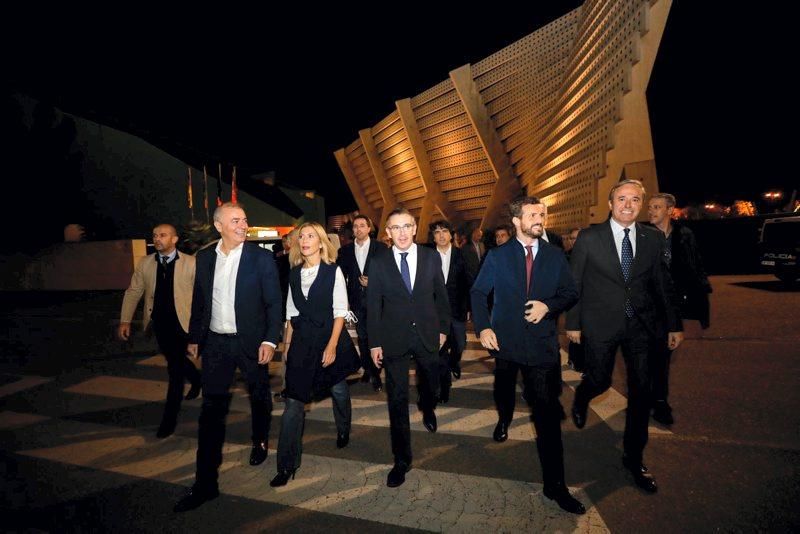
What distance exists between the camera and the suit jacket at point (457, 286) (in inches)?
195

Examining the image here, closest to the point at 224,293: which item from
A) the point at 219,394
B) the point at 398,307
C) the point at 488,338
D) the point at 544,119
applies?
the point at 219,394

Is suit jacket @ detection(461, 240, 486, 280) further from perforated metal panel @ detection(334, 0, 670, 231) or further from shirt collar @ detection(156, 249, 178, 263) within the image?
perforated metal panel @ detection(334, 0, 670, 231)

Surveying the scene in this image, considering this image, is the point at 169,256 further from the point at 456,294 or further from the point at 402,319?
the point at 456,294

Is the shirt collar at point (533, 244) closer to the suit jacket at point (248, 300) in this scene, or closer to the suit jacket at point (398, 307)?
the suit jacket at point (398, 307)

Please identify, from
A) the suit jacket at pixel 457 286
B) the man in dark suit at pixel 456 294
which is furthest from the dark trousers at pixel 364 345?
the suit jacket at pixel 457 286

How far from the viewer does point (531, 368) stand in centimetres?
266

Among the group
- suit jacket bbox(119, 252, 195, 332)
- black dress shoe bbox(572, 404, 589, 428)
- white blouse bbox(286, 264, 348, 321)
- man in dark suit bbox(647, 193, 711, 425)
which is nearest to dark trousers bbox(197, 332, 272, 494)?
white blouse bbox(286, 264, 348, 321)

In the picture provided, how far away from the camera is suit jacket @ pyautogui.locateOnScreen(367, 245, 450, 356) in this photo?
301 cm

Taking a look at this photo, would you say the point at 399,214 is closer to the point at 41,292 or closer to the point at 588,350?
the point at 588,350

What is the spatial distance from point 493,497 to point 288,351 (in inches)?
71.8

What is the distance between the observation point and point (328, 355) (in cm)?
313

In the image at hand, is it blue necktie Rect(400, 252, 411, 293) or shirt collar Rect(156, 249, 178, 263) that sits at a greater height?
shirt collar Rect(156, 249, 178, 263)

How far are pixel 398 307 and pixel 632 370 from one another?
1768 millimetres

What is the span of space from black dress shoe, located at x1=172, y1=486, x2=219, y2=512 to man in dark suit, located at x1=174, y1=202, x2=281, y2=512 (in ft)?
1.21
